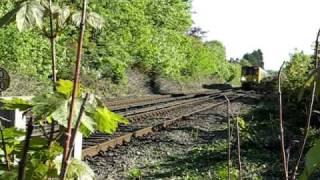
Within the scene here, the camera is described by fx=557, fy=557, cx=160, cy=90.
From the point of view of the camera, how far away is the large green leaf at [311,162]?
3.30 feet

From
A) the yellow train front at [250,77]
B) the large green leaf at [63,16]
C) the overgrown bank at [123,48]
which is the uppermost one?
the overgrown bank at [123,48]

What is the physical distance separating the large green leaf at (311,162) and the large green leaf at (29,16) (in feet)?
2.89

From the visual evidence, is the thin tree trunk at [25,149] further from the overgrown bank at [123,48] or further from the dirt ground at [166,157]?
the overgrown bank at [123,48]

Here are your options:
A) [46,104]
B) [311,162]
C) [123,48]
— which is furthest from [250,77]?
[311,162]

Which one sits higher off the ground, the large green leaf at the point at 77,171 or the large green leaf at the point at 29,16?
the large green leaf at the point at 29,16

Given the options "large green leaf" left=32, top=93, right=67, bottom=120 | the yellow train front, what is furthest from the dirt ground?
the yellow train front

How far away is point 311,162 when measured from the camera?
102 centimetres

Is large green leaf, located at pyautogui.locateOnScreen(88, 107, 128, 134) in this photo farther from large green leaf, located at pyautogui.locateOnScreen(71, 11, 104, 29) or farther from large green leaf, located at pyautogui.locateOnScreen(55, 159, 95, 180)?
large green leaf, located at pyautogui.locateOnScreen(71, 11, 104, 29)

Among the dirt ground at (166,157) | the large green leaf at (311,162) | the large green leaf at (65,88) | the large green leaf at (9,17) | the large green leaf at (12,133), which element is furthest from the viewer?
the dirt ground at (166,157)

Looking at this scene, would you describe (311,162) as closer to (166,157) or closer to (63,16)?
(63,16)

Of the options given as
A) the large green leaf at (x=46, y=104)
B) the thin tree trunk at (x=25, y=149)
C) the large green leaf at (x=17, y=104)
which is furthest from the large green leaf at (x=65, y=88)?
the thin tree trunk at (x=25, y=149)

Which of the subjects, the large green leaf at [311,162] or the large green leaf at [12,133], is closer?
the large green leaf at [311,162]

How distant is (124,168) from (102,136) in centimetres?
284

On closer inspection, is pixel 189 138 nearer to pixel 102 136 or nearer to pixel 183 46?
pixel 102 136
